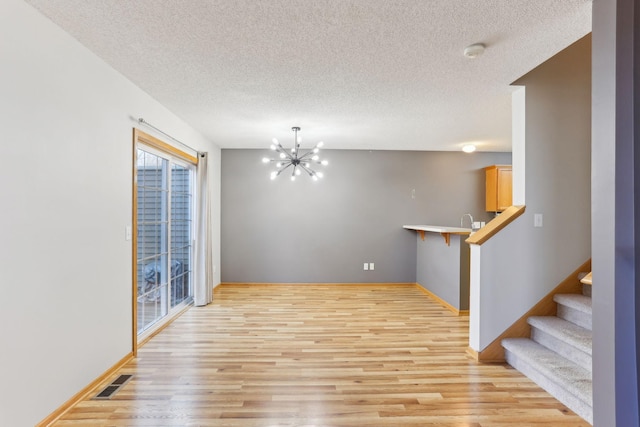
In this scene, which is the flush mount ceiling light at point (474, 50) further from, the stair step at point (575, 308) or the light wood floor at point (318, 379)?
the light wood floor at point (318, 379)

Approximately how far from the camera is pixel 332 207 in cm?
606

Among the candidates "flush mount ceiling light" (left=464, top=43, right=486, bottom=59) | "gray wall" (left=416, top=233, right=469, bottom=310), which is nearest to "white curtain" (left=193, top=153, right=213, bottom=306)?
"gray wall" (left=416, top=233, right=469, bottom=310)

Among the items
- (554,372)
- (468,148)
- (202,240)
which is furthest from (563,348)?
(202,240)

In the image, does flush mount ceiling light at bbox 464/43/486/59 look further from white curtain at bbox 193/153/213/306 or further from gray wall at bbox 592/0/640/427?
white curtain at bbox 193/153/213/306

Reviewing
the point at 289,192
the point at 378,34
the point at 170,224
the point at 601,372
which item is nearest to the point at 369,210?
the point at 289,192

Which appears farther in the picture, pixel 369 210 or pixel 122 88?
pixel 369 210

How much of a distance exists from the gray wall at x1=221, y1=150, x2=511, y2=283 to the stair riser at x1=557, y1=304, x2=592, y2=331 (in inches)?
127

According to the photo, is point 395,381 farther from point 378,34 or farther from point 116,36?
point 116,36

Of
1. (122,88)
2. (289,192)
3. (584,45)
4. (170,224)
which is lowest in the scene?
(170,224)

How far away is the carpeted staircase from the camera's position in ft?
7.20

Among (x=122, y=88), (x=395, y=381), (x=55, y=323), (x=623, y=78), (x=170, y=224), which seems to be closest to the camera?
(x=623, y=78)

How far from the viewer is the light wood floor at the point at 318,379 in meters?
2.13

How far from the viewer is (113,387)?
2.48 meters

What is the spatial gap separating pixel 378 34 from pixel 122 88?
7.31ft
